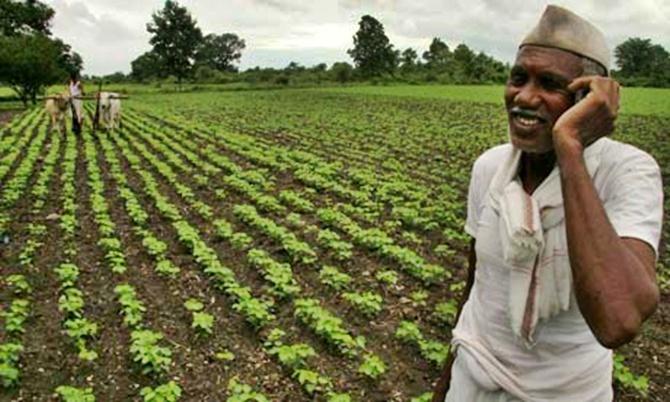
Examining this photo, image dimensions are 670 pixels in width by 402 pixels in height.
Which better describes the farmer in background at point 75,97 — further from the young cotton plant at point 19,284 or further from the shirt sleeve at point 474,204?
the shirt sleeve at point 474,204

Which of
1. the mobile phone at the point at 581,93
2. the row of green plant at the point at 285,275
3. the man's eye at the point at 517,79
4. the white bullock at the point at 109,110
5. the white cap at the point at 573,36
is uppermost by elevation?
the white cap at the point at 573,36

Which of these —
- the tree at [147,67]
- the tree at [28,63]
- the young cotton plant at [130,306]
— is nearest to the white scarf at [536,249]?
the young cotton plant at [130,306]

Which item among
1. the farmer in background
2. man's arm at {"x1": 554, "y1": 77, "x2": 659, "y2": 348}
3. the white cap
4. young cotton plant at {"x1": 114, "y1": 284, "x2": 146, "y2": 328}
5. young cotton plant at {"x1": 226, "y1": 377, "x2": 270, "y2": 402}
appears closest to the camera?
man's arm at {"x1": 554, "y1": 77, "x2": 659, "y2": 348}

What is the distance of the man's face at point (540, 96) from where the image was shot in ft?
5.46

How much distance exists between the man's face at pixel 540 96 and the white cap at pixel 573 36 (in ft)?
0.07

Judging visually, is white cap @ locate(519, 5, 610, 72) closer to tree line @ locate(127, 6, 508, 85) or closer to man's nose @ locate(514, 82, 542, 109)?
man's nose @ locate(514, 82, 542, 109)

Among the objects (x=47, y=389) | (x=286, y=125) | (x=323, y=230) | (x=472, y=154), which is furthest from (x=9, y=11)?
(x=47, y=389)

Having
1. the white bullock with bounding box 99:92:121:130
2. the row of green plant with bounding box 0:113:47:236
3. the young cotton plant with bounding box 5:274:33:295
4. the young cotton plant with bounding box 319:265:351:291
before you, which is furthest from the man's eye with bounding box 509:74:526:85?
the white bullock with bounding box 99:92:121:130

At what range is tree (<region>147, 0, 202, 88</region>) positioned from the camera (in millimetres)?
66062

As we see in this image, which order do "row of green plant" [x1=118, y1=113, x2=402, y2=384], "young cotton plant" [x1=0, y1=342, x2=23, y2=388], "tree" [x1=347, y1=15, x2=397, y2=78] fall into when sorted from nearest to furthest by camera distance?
"young cotton plant" [x1=0, y1=342, x2=23, y2=388] → "row of green plant" [x1=118, y1=113, x2=402, y2=384] → "tree" [x1=347, y1=15, x2=397, y2=78]

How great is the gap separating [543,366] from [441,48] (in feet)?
308

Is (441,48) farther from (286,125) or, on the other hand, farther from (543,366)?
(543,366)

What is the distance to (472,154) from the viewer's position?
50.7ft

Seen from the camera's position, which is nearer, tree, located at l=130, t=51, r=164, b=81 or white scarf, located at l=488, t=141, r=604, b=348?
white scarf, located at l=488, t=141, r=604, b=348
